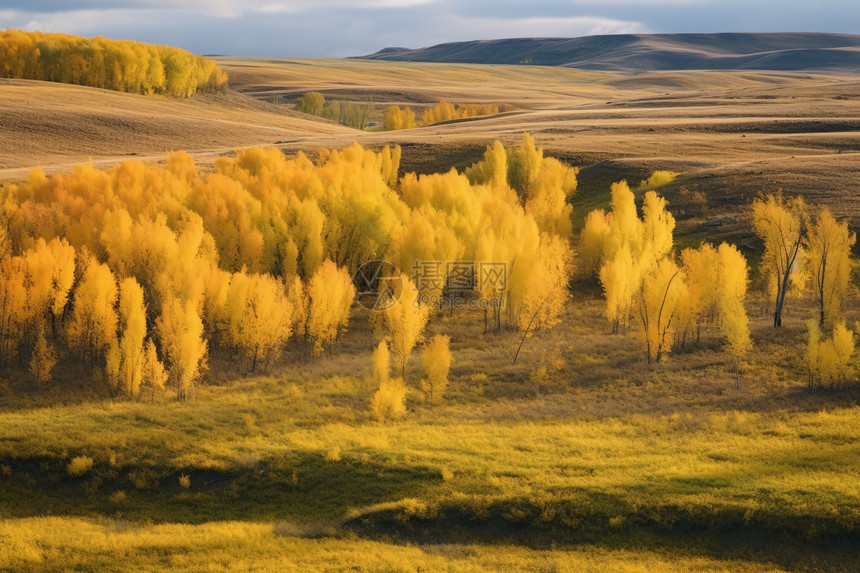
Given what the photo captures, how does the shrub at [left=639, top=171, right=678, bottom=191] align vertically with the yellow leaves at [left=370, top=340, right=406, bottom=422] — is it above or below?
above

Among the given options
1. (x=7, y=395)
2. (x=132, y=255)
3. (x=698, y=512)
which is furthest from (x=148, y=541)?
(x=132, y=255)

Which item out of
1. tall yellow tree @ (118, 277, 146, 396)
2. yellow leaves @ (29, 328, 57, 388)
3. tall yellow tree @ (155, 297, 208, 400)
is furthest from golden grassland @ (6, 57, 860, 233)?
tall yellow tree @ (155, 297, 208, 400)

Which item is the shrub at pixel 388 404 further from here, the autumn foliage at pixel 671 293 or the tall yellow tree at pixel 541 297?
the autumn foliage at pixel 671 293

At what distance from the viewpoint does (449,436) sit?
155 feet

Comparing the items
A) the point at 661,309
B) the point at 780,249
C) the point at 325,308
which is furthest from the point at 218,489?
the point at 780,249

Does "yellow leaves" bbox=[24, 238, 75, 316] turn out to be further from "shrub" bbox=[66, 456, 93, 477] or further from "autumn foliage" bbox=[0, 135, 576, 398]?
"shrub" bbox=[66, 456, 93, 477]

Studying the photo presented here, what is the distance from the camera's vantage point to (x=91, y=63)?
521ft

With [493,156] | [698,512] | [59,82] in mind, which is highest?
[59,82]

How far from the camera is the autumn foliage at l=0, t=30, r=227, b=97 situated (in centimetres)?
15738

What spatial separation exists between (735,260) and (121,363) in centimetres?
4625

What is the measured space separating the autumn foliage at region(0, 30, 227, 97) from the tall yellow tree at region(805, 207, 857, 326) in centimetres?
13977

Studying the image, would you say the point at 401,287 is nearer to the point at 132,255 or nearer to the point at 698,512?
the point at 132,255

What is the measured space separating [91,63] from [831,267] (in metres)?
148

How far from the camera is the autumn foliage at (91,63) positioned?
157 metres
